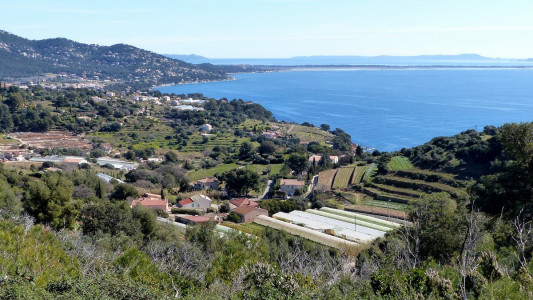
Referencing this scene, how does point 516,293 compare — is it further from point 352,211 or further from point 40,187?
point 352,211

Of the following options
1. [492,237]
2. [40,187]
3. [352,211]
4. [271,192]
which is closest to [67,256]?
[40,187]

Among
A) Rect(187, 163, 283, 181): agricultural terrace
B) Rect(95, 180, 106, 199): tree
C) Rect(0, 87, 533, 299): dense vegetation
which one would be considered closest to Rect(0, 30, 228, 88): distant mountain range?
Rect(187, 163, 283, 181): agricultural terrace

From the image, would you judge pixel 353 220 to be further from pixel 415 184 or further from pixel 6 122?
pixel 6 122

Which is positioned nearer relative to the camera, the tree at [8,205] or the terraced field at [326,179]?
the tree at [8,205]

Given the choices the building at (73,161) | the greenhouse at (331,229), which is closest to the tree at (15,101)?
the building at (73,161)

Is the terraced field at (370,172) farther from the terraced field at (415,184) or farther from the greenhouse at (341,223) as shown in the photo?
the greenhouse at (341,223)

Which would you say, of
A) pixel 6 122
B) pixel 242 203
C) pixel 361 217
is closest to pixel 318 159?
pixel 242 203
